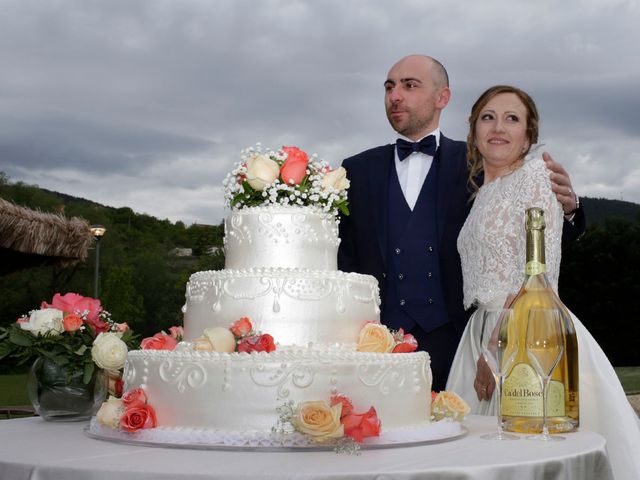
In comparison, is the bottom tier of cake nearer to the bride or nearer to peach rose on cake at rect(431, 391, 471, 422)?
peach rose on cake at rect(431, 391, 471, 422)

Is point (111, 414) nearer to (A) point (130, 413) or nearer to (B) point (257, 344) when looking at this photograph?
(A) point (130, 413)

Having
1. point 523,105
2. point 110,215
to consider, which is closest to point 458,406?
point 523,105

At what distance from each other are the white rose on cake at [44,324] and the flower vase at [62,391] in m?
0.15

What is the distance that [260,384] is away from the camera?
3131 mm

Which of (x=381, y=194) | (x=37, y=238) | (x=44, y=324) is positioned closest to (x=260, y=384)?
(x=44, y=324)

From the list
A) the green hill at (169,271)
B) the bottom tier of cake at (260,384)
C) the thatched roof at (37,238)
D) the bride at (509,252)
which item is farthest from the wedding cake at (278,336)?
the green hill at (169,271)

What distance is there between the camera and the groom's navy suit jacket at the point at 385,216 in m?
5.54

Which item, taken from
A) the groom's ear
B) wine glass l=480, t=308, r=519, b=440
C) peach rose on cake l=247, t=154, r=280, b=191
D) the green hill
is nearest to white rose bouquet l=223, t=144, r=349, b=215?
peach rose on cake l=247, t=154, r=280, b=191

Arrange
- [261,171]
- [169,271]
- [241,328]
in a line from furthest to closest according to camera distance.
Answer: [169,271] → [261,171] → [241,328]

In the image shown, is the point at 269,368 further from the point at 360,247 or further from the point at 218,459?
the point at 360,247

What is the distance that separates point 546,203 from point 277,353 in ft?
6.88

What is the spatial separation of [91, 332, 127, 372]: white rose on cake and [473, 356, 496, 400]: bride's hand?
75.1 inches

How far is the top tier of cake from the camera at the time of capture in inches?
155

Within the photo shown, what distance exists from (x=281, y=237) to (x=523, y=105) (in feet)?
6.09
